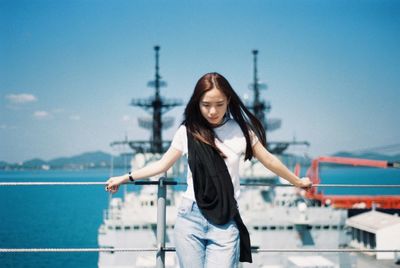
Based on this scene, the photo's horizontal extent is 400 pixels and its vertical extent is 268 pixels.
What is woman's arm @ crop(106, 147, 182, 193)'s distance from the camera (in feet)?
9.20

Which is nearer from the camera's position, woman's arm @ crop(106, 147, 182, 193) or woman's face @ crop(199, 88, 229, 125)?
woman's face @ crop(199, 88, 229, 125)

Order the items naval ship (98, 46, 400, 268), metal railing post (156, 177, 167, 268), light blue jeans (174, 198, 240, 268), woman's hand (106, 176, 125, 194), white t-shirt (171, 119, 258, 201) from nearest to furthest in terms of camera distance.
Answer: light blue jeans (174, 198, 240, 268)
white t-shirt (171, 119, 258, 201)
woman's hand (106, 176, 125, 194)
metal railing post (156, 177, 167, 268)
naval ship (98, 46, 400, 268)

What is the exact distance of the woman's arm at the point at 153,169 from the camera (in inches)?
110

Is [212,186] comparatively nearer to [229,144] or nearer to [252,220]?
[229,144]

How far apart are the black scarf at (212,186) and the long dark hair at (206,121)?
63mm

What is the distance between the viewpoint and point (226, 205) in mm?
2643

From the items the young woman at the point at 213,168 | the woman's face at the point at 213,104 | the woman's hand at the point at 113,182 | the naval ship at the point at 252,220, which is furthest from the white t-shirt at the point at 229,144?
the naval ship at the point at 252,220

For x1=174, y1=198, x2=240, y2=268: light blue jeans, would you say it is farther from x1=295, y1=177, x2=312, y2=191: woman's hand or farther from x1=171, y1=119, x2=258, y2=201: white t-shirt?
A: x1=295, y1=177, x2=312, y2=191: woman's hand

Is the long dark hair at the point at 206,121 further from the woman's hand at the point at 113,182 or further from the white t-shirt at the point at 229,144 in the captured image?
the woman's hand at the point at 113,182

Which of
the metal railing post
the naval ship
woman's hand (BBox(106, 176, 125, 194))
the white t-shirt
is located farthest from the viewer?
the naval ship

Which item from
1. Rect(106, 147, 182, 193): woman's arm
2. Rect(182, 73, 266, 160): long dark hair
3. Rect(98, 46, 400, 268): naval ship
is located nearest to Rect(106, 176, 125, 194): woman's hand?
Rect(106, 147, 182, 193): woman's arm

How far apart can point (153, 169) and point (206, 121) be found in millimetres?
465

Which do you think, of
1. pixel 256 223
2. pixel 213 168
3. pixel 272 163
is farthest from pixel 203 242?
pixel 256 223

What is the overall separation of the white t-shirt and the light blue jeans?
0.42ft
